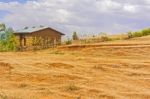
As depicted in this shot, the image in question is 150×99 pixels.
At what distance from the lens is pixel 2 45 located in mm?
38812

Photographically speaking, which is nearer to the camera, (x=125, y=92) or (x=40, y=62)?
(x=125, y=92)

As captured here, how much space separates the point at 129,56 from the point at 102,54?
186 centimetres

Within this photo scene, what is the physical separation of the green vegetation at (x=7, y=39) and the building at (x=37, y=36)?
5.45 feet

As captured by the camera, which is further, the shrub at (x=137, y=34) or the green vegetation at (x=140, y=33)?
the shrub at (x=137, y=34)

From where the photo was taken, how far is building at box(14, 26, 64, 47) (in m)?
42.2

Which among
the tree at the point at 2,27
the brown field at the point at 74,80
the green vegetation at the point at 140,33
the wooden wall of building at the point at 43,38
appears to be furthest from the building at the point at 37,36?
the brown field at the point at 74,80

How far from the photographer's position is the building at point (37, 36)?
42188 millimetres

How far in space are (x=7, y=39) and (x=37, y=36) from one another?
4816 millimetres

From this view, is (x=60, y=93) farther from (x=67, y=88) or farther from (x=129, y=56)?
(x=129, y=56)

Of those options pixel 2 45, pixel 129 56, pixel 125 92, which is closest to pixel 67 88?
pixel 125 92

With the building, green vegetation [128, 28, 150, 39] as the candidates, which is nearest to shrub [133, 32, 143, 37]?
green vegetation [128, 28, 150, 39]

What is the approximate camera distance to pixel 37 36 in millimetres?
43469

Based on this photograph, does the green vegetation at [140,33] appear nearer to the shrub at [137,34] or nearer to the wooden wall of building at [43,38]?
the shrub at [137,34]

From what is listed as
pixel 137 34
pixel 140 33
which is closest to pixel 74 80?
pixel 137 34
